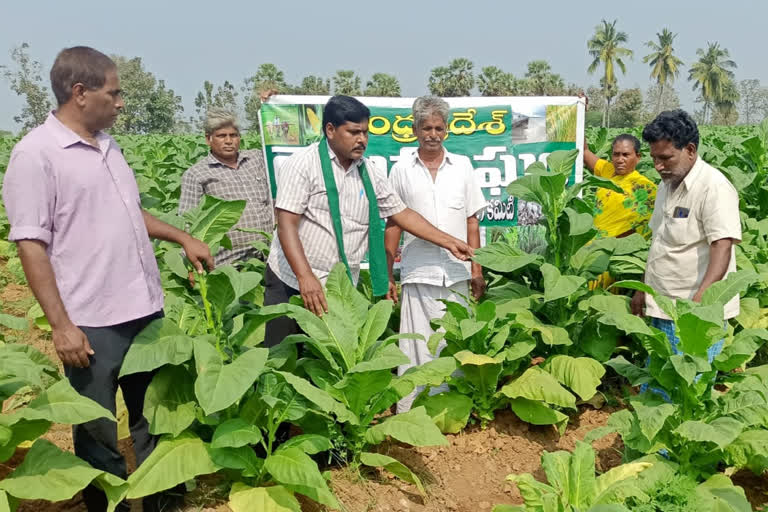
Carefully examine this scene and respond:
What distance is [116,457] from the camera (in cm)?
274

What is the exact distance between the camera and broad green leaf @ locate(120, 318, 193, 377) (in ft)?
8.55

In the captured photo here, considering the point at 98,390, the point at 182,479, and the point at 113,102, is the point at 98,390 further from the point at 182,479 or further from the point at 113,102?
the point at 113,102

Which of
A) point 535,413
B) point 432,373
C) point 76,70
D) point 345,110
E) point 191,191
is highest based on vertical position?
point 76,70

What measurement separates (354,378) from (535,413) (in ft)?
4.23

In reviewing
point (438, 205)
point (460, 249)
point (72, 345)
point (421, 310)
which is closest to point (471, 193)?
point (438, 205)

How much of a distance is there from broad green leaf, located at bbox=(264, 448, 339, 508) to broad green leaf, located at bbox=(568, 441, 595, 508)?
0.94 m

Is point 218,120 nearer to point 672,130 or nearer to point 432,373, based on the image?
point 432,373

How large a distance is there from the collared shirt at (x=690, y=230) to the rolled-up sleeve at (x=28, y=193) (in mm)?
2883

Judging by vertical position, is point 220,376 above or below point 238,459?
above

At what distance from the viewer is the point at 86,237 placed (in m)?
2.54

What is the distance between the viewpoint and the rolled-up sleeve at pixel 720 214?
127 inches

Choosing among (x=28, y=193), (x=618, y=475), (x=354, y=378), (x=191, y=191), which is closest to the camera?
(x=28, y=193)

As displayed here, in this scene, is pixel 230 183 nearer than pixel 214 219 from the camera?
No

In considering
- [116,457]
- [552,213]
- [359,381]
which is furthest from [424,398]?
[116,457]
